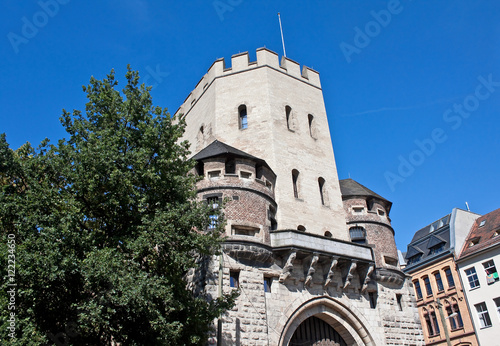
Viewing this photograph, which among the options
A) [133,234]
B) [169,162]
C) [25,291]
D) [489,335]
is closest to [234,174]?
[169,162]

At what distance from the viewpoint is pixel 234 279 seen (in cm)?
1962

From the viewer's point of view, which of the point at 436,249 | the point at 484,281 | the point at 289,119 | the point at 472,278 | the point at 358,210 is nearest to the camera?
the point at 358,210

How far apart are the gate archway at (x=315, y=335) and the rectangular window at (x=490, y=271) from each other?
17.7m

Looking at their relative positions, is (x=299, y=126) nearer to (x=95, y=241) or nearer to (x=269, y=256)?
(x=269, y=256)

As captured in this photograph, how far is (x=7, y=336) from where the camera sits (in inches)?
481

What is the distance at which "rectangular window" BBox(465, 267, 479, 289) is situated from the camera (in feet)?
116

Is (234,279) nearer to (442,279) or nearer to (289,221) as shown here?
(289,221)

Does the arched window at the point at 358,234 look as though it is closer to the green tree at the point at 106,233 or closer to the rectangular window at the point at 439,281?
the green tree at the point at 106,233

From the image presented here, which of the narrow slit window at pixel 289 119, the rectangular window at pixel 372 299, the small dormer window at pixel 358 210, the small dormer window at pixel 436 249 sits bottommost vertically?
the rectangular window at pixel 372 299

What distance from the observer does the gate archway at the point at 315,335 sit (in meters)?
21.4

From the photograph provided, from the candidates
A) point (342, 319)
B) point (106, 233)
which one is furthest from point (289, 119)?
point (106, 233)

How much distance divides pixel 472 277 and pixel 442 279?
3043mm

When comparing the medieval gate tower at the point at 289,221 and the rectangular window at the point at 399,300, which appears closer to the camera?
the medieval gate tower at the point at 289,221

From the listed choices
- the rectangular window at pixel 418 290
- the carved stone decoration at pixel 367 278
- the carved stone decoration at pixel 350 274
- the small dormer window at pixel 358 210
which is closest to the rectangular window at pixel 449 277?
the rectangular window at pixel 418 290
